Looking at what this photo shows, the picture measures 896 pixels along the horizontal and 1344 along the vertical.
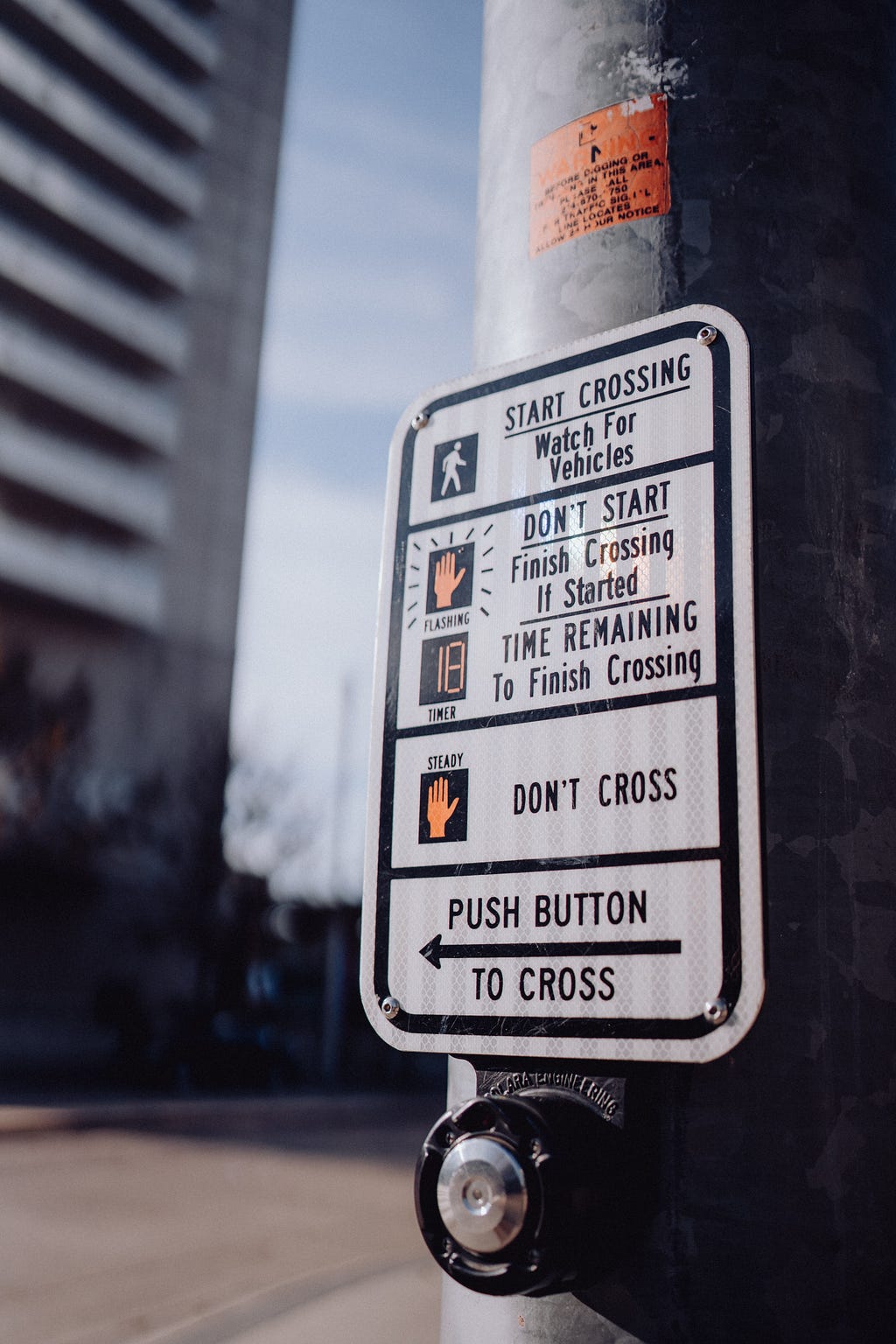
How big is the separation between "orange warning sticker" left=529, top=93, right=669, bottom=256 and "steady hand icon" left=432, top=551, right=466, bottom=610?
1.69 feet

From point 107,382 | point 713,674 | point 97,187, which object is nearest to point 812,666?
point 713,674

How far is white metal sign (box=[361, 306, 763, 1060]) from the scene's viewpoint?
4.36 ft

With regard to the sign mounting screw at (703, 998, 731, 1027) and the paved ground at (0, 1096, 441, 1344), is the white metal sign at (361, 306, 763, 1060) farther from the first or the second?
the paved ground at (0, 1096, 441, 1344)

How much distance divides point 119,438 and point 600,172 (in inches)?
1500

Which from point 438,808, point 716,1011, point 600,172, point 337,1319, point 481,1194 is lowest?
point 337,1319

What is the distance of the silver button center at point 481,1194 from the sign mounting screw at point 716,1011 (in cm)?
26

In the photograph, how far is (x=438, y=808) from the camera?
5.15 ft

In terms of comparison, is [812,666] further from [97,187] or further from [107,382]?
[97,187]

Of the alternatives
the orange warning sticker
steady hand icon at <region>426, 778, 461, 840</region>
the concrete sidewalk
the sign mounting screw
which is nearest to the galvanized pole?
the orange warning sticker

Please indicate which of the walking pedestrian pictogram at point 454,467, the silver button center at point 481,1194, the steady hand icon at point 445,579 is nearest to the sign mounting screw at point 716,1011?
the silver button center at point 481,1194

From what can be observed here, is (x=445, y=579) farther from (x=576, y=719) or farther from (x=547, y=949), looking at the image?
(x=547, y=949)

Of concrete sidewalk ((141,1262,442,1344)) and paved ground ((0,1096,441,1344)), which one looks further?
paved ground ((0,1096,441,1344))

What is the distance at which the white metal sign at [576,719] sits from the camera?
1.33 m

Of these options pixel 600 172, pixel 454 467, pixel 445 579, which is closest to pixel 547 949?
pixel 445 579
